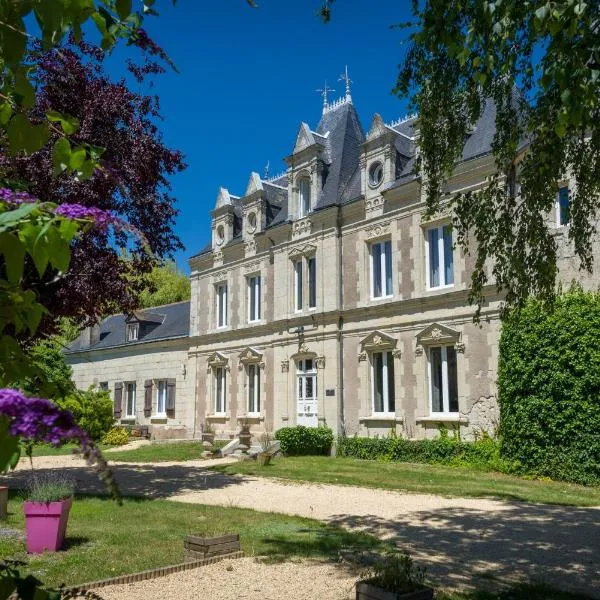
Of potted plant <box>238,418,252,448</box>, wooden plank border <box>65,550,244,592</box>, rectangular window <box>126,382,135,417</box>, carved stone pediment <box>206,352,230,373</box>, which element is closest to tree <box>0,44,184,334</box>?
wooden plank border <box>65,550,244,592</box>

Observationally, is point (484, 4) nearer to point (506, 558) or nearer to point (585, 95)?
point (585, 95)

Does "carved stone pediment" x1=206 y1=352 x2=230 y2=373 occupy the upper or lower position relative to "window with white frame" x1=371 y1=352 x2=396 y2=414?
A: upper

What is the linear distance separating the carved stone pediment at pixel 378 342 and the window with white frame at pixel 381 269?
1.33 m

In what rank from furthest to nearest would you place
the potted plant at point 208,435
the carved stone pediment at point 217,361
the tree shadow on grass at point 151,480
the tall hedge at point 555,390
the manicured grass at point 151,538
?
the carved stone pediment at point 217,361
the potted plant at point 208,435
the tall hedge at point 555,390
the tree shadow on grass at point 151,480
the manicured grass at point 151,538

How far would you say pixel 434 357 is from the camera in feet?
59.8

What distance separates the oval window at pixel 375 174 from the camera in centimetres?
2025

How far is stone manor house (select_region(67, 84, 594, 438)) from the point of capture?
57.7ft

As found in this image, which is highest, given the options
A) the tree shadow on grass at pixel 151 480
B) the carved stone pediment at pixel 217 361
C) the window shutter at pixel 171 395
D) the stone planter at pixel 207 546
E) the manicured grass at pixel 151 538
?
the carved stone pediment at pixel 217 361

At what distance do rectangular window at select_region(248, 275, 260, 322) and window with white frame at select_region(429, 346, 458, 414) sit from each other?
8.53 metres

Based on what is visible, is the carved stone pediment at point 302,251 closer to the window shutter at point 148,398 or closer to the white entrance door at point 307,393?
the white entrance door at point 307,393

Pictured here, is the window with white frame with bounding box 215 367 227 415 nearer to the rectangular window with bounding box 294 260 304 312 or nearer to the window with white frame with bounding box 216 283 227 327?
the window with white frame with bounding box 216 283 227 327

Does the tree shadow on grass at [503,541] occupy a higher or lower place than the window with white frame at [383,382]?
lower

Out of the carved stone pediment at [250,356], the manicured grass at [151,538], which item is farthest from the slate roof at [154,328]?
the manicured grass at [151,538]

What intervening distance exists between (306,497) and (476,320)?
18.5 ft
